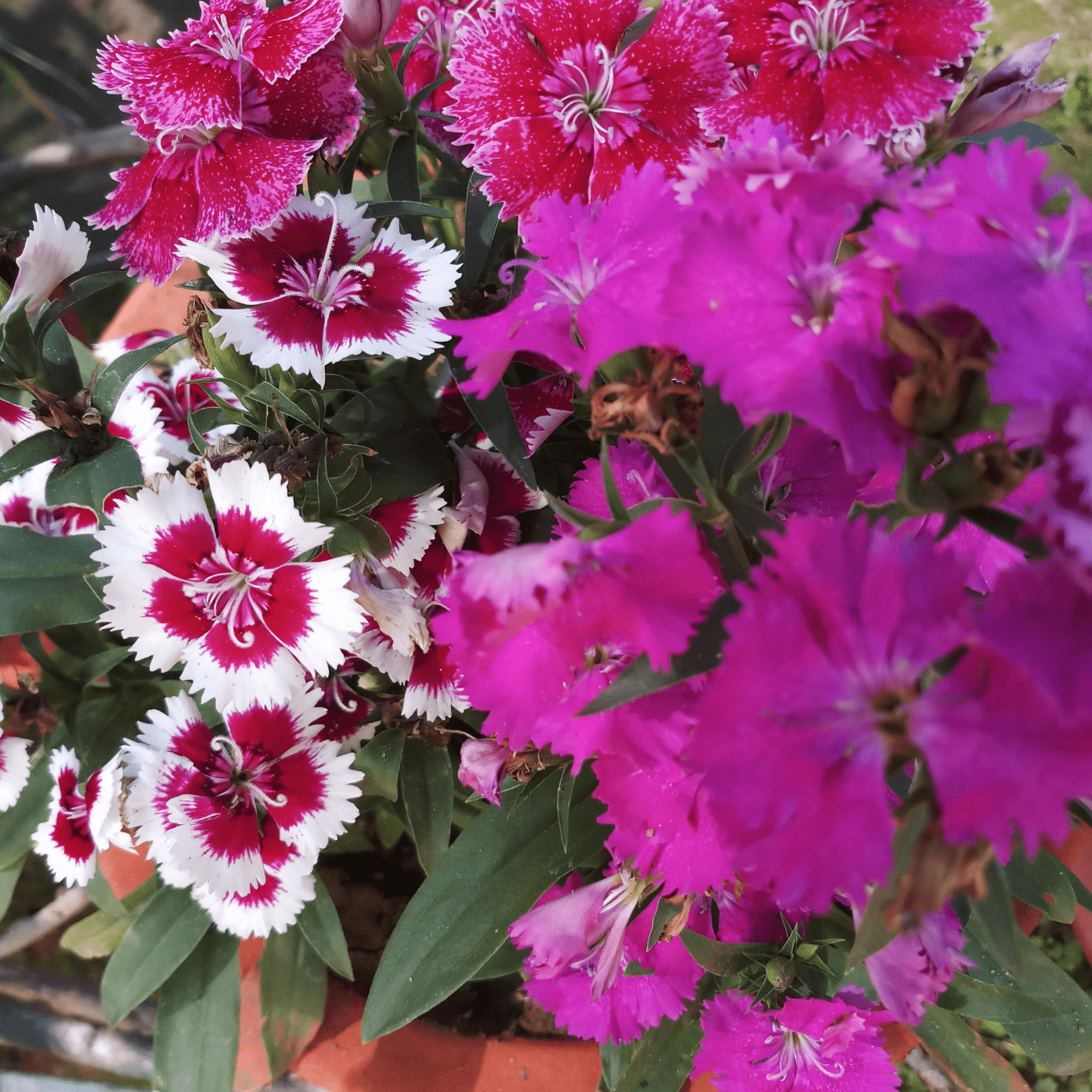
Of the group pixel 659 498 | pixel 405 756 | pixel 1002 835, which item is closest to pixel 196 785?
pixel 405 756

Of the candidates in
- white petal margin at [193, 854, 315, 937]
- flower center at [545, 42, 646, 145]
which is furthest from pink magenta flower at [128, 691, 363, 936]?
flower center at [545, 42, 646, 145]

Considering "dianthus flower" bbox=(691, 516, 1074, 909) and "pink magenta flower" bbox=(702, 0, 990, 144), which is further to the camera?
"pink magenta flower" bbox=(702, 0, 990, 144)

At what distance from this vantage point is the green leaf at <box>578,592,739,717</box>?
40cm

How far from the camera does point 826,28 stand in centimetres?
62

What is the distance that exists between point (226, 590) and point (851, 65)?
1.91ft

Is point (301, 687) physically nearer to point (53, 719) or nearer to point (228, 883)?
point (228, 883)

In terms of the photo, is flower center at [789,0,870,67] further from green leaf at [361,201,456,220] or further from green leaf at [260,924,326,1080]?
green leaf at [260,924,326,1080]

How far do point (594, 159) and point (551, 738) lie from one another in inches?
16.6

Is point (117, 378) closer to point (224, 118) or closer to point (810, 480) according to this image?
point (224, 118)

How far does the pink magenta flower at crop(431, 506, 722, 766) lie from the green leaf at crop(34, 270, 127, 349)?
1.58ft

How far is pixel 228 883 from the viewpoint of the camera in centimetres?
77

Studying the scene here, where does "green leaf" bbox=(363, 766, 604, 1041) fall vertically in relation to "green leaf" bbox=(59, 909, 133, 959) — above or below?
above

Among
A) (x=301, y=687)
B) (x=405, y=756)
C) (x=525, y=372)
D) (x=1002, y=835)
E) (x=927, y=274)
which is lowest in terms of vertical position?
(x=405, y=756)

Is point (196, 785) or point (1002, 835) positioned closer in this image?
point (1002, 835)
